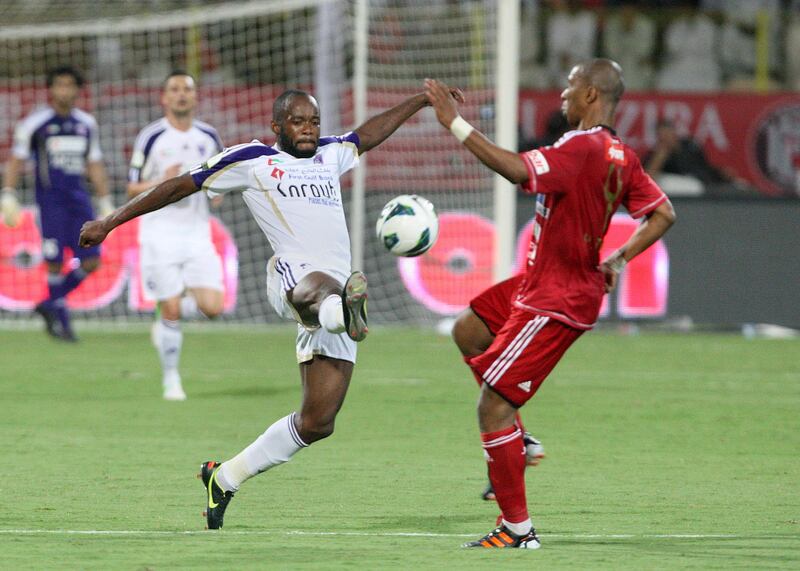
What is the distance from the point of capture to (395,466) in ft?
25.7

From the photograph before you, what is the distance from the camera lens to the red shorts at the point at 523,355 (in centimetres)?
576

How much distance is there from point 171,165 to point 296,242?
4.63 m

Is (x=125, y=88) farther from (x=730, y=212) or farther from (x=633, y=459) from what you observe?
(x=633, y=459)

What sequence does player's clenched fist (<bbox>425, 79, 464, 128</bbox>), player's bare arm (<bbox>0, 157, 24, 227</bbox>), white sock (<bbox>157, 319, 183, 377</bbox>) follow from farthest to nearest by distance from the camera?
player's bare arm (<bbox>0, 157, 24, 227</bbox>), white sock (<bbox>157, 319, 183, 377</bbox>), player's clenched fist (<bbox>425, 79, 464, 128</bbox>)

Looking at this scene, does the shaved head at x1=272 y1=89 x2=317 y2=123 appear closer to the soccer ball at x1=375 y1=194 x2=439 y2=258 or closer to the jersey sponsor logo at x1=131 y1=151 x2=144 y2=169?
the soccer ball at x1=375 y1=194 x2=439 y2=258

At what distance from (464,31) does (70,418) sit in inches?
342

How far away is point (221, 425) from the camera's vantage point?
30.8 ft

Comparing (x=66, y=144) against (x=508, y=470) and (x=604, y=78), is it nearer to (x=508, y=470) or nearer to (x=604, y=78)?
(x=604, y=78)

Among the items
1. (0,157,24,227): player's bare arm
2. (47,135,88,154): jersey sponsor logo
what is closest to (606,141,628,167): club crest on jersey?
(0,157,24,227): player's bare arm

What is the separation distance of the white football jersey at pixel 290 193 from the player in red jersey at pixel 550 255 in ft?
3.02

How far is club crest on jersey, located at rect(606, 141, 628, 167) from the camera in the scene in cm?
584

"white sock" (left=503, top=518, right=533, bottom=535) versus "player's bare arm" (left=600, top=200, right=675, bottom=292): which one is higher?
"player's bare arm" (left=600, top=200, right=675, bottom=292)

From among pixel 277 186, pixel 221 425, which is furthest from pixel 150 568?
pixel 221 425

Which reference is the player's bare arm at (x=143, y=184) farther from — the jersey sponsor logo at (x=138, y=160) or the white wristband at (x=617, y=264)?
the white wristband at (x=617, y=264)
